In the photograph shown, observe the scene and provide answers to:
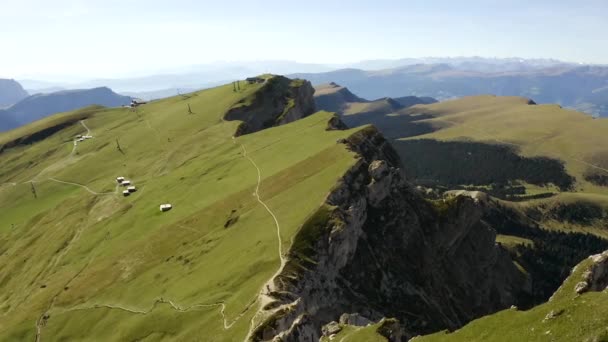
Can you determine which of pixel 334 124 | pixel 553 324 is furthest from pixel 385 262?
pixel 334 124

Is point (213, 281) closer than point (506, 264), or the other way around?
point (213, 281)

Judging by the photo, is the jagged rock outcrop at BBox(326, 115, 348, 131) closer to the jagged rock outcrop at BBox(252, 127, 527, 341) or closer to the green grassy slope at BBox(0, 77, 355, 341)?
the green grassy slope at BBox(0, 77, 355, 341)

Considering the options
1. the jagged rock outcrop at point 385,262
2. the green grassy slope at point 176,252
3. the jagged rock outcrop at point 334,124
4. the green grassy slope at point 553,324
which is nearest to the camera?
the green grassy slope at point 553,324

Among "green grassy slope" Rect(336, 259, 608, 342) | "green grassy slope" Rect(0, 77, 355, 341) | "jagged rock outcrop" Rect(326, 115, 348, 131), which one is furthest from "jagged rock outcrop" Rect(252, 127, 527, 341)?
"jagged rock outcrop" Rect(326, 115, 348, 131)

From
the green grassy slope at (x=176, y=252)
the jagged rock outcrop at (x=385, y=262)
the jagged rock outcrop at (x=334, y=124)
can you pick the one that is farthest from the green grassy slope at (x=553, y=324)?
the jagged rock outcrop at (x=334, y=124)

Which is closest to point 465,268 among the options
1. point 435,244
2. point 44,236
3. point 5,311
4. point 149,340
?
point 435,244

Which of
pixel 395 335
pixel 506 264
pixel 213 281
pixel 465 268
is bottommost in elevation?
pixel 506 264

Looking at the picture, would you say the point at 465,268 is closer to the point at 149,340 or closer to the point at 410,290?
the point at 410,290

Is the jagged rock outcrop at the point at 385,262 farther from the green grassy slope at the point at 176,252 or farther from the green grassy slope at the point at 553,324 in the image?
the green grassy slope at the point at 553,324
